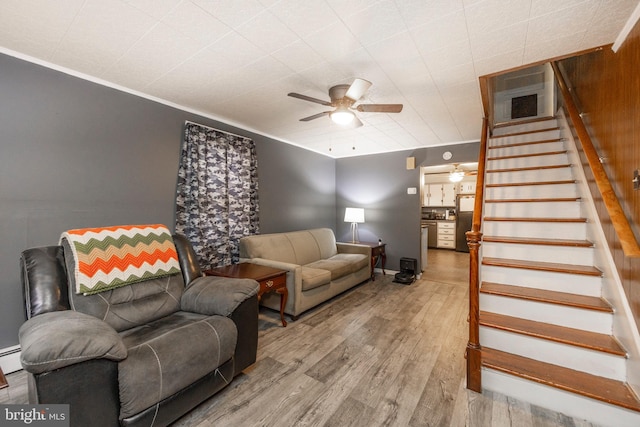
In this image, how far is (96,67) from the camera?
2178 mm

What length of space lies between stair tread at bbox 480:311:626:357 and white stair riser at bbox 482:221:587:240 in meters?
0.93

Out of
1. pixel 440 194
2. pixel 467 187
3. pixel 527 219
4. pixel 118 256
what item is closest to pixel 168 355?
pixel 118 256

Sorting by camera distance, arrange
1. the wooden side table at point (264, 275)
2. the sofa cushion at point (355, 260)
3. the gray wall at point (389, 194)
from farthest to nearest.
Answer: the gray wall at point (389, 194) < the sofa cushion at point (355, 260) < the wooden side table at point (264, 275)

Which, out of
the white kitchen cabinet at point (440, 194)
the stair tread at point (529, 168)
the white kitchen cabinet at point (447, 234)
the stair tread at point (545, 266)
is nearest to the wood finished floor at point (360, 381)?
the stair tread at point (545, 266)

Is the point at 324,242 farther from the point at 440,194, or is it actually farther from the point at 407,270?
the point at 440,194

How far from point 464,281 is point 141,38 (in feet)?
17.0

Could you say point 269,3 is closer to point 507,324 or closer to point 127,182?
point 127,182

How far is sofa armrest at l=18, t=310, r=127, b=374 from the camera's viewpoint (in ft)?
3.43

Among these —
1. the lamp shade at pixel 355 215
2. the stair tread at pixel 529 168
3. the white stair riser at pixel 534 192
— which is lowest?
the lamp shade at pixel 355 215

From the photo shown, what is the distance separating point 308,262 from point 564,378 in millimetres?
2932

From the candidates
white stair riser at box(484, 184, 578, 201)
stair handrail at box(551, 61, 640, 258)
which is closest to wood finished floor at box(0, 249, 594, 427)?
stair handrail at box(551, 61, 640, 258)

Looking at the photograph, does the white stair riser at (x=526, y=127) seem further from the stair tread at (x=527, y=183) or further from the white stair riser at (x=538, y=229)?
the white stair riser at (x=538, y=229)

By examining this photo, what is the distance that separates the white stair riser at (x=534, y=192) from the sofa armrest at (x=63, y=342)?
11.6ft

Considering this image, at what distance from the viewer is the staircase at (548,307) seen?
158 centimetres
